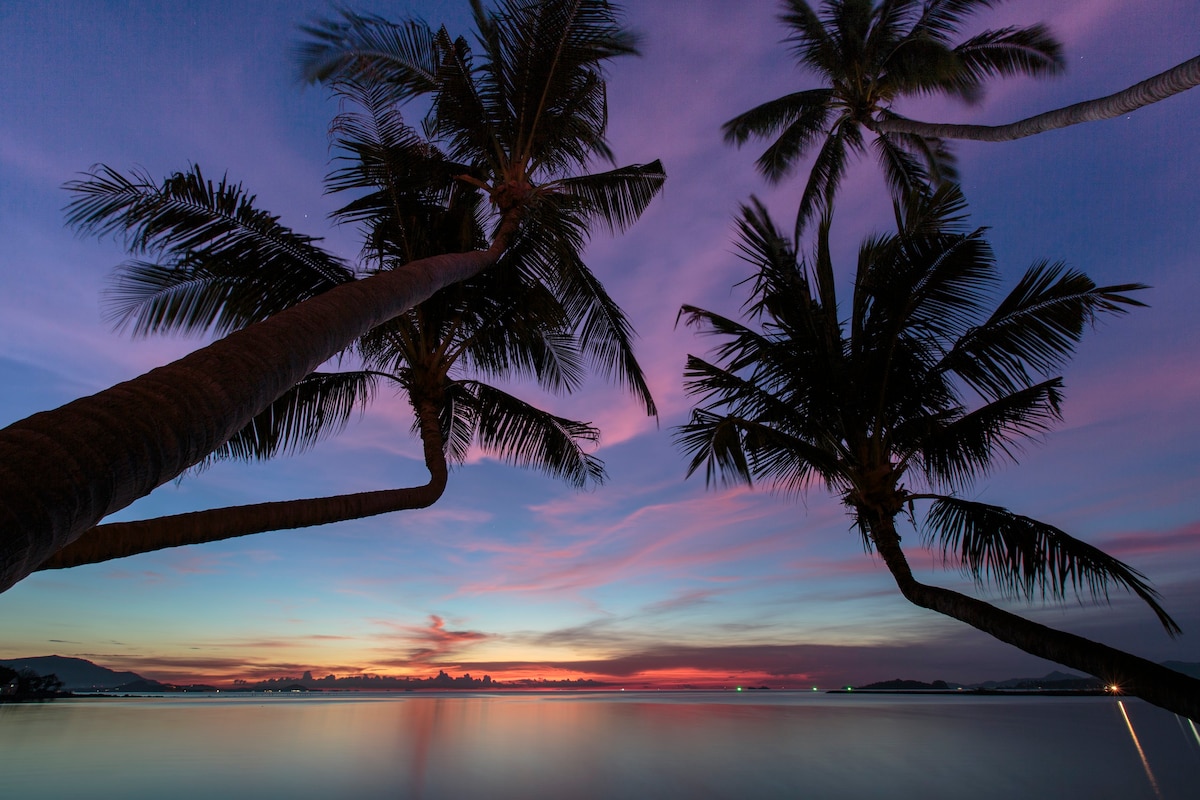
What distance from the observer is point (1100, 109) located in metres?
3.99

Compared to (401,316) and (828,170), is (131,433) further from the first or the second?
(828,170)

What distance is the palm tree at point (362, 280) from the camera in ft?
4.19

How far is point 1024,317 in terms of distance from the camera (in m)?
5.64

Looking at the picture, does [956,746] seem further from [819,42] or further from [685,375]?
[819,42]

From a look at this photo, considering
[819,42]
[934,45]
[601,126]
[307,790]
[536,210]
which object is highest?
[819,42]

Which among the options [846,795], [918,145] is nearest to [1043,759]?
[846,795]

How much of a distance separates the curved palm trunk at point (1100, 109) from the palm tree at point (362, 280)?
332 cm

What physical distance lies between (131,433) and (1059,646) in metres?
5.21

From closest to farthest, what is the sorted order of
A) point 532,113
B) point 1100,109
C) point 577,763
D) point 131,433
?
point 131,433
point 1100,109
point 532,113
point 577,763

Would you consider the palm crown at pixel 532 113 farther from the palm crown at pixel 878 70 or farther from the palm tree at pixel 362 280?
the palm crown at pixel 878 70

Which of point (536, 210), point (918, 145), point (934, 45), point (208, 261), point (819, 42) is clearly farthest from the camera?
point (918, 145)

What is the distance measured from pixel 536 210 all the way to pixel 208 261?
9.87ft

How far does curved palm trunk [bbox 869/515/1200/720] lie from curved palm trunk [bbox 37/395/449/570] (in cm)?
439

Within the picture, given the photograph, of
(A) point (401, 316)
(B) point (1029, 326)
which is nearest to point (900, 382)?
(B) point (1029, 326)
